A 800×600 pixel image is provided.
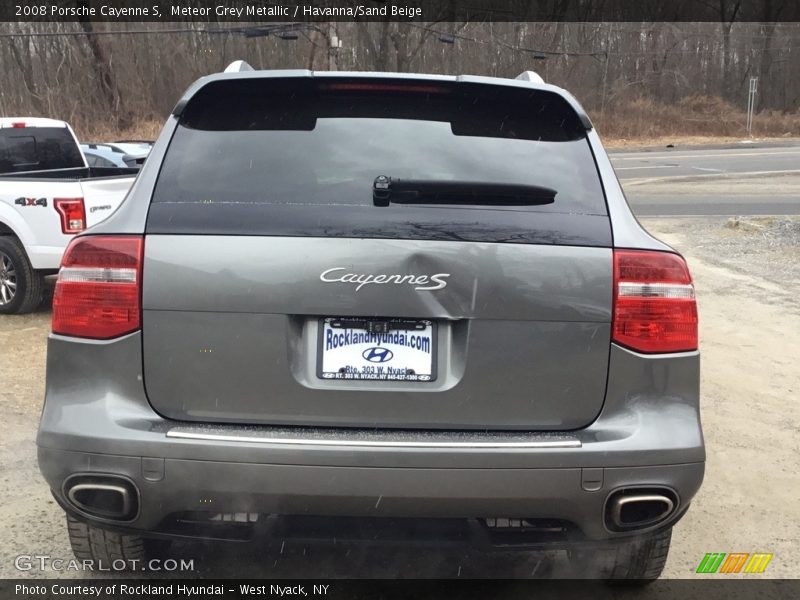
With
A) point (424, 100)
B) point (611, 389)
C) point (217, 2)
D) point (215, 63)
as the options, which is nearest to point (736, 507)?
point (611, 389)

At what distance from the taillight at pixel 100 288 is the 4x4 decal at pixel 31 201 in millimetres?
5477

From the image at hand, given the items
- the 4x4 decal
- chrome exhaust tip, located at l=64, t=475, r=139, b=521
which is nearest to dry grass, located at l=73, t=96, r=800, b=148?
the 4x4 decal

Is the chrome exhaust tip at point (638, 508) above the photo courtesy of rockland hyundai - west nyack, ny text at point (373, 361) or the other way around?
the other way around

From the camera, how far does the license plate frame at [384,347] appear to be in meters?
2.48

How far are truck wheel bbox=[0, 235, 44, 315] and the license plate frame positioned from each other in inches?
250

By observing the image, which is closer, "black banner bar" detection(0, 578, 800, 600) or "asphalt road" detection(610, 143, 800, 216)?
"black banner bar" detection(0, 578, 800, 600)

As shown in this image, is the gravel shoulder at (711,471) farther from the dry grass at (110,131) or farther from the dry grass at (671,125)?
the dry grass at (110,131)

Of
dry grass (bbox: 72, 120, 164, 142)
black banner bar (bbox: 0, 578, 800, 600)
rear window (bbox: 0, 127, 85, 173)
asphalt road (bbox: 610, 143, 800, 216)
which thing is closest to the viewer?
black banner bar (bbox: 0, 578, 800, 600)

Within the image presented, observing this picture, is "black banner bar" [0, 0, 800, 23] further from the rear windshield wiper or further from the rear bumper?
the rear bumper

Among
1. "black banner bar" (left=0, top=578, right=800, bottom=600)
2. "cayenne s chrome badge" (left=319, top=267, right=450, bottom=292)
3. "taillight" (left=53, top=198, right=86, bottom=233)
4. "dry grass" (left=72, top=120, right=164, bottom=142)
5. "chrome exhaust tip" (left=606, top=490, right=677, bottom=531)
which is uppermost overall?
"cayenne s chrome badge" (left=319, top=267, right=450, bottom=292)

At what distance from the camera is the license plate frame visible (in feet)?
8.14

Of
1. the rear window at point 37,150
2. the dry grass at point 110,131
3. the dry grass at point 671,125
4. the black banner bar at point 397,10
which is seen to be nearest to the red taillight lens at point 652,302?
the rear window at point 37,150

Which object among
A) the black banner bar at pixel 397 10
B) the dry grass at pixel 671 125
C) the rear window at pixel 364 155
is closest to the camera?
the rear window at pixel 364 155

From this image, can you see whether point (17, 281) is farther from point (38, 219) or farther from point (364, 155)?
point (364, 155)
